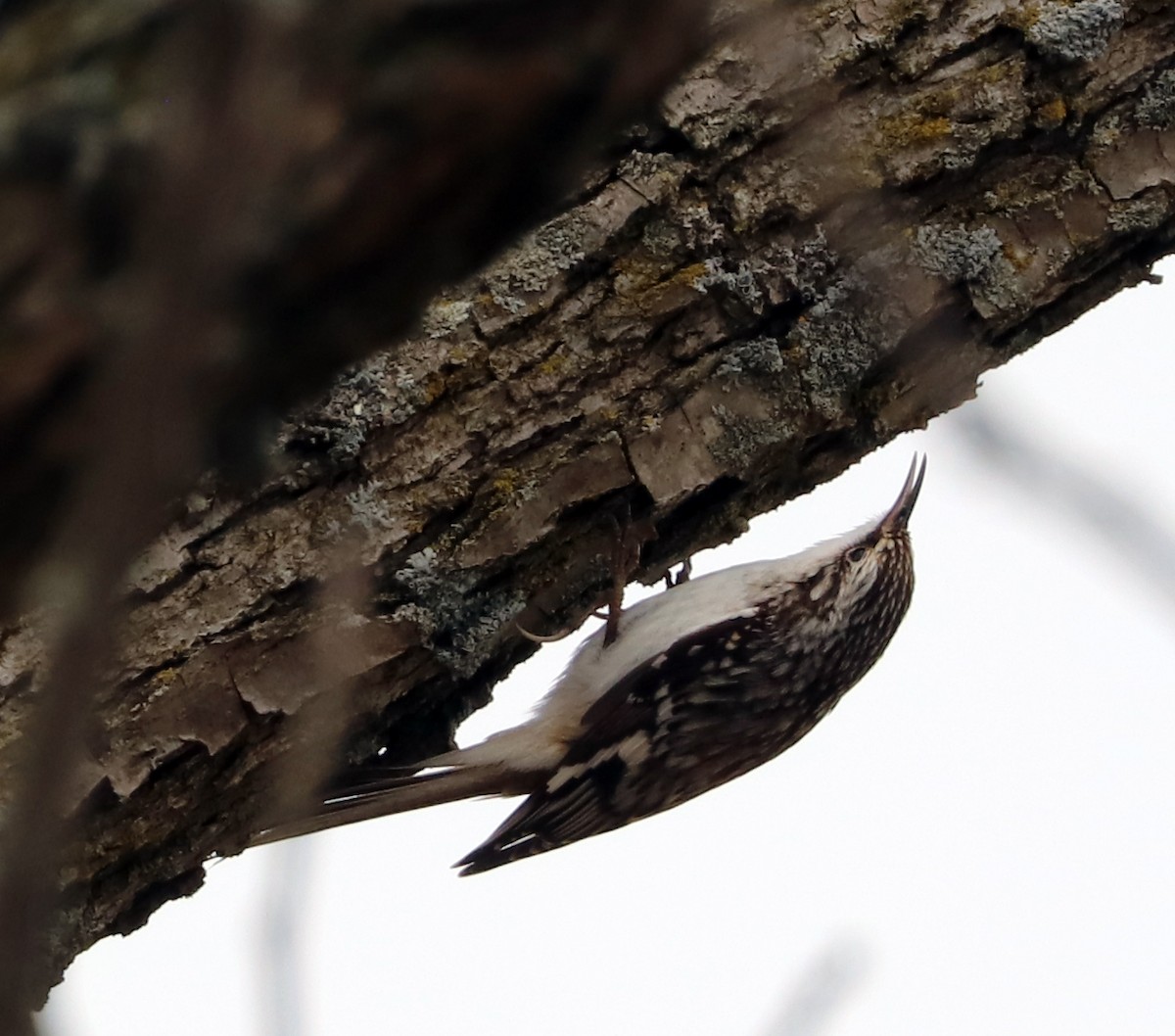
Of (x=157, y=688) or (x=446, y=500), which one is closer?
(x=157, y=688)

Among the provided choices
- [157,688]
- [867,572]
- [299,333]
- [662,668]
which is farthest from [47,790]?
[867,572]

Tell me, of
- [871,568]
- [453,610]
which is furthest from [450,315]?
[871,568]

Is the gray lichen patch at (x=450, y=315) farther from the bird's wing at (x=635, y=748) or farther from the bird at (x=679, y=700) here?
the bird's wing at (x=635, y=748)

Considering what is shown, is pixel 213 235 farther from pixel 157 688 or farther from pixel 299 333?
pixel 157 688

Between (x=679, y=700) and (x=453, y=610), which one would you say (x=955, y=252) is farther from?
(x=679, y=700)

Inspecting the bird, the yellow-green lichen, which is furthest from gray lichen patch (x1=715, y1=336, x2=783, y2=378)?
the bird

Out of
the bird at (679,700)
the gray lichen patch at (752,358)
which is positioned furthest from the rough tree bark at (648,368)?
the bird at (679,700)

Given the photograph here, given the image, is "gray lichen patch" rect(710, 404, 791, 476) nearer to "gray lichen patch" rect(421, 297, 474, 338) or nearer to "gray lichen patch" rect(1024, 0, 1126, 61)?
"gray lichen patch" rect(421, 297, 474, 338)
